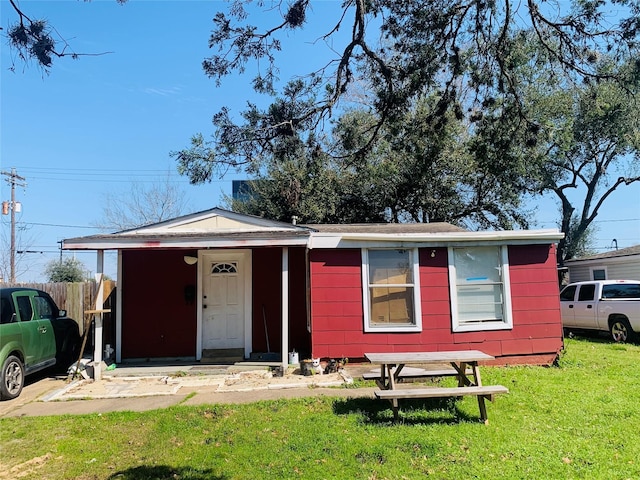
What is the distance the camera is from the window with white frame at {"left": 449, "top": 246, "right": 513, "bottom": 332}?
830 centimetres

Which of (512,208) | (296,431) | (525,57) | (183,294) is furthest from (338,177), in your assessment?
(296,431)

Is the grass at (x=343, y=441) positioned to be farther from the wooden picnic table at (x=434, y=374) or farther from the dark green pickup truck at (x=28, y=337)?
the dark green pickup truck at (x=28, y=337)

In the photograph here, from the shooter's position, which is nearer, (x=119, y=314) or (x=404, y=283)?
(x=404, y=283)

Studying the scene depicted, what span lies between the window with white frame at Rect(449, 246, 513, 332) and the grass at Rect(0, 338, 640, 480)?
208 centimetres

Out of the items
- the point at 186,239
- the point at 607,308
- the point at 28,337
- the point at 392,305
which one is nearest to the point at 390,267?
the point at 392,305

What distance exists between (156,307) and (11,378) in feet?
10.0

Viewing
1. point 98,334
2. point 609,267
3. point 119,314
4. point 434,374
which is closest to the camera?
point 434,374

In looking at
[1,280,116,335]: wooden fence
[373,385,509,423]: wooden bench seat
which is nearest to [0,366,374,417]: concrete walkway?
[373,385,509,423]: wooden bench seat

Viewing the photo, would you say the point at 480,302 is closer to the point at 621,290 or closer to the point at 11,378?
the point at 621,290

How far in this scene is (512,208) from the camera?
18219mm

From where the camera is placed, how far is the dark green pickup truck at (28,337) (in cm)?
646

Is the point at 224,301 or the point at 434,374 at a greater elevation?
the point at 224,301

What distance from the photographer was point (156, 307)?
9.30 m

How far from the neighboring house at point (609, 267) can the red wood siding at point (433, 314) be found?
9.90m
